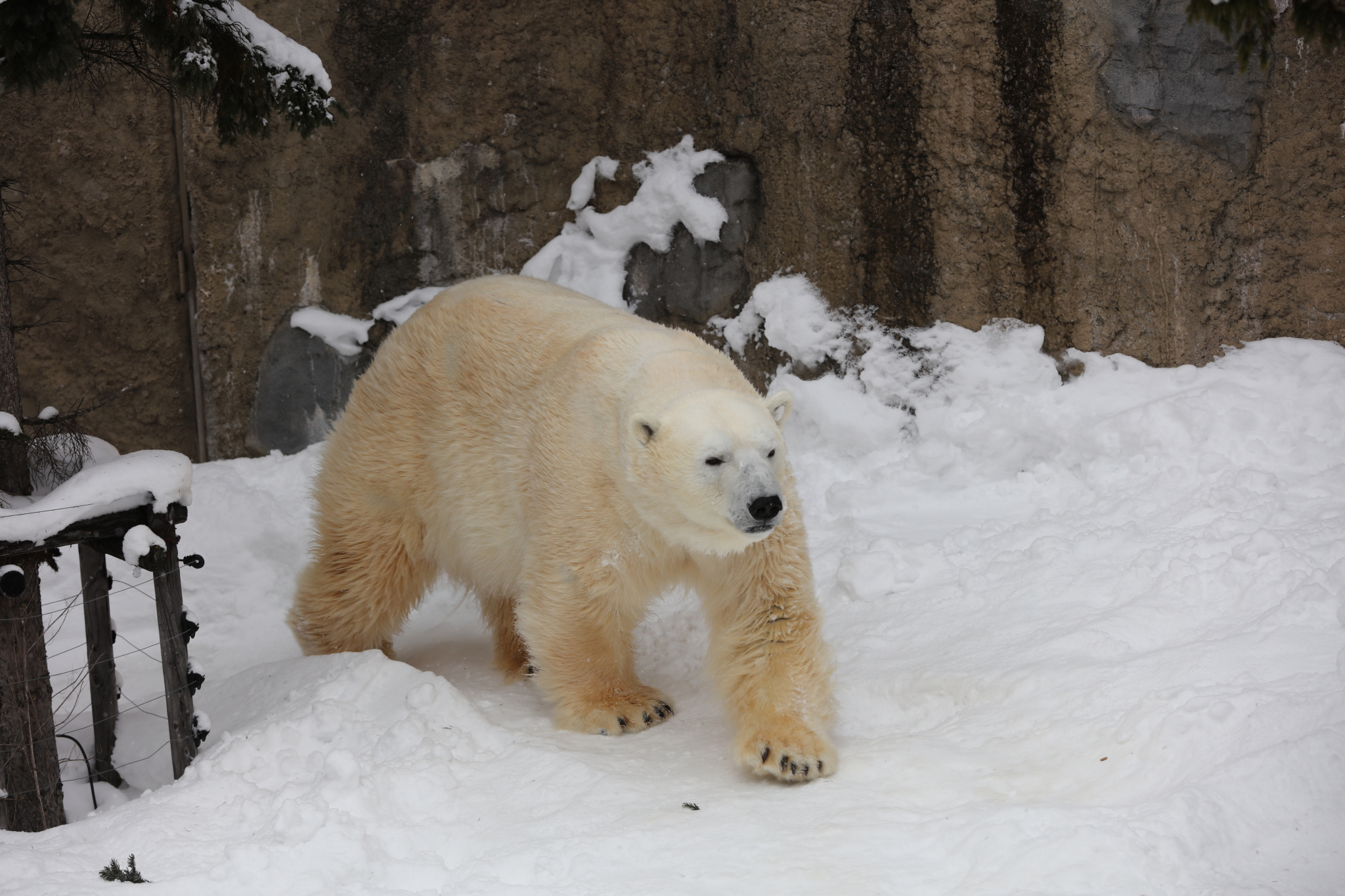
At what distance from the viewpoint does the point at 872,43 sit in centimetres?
581

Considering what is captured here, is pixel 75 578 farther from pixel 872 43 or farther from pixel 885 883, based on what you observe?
pixel 872 43

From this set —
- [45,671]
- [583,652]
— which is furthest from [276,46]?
[583,652]

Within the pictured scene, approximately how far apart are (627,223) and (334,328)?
194cm

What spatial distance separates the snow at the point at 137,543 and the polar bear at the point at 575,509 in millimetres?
987

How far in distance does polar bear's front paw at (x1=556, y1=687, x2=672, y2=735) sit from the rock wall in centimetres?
304

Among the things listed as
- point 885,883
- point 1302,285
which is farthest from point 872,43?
point 885,883

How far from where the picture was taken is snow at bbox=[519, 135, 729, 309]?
6586 mm

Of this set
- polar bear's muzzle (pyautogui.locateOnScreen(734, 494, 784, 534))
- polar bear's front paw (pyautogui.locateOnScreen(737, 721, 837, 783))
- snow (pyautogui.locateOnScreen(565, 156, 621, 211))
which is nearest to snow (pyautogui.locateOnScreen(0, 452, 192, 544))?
polar bear's muzzle (pyautogui.locateOnScreen(734, 494, 784, 534))

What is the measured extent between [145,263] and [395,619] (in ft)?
11.5

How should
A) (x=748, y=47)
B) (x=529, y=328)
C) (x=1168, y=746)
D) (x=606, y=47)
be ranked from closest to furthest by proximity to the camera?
1. (x=1168, y=746)
2. (x=529, y=328)
3. (x=748, y=47)
4. (x=606, y=47)

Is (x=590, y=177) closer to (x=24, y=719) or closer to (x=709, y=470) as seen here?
(x=709, y=470)

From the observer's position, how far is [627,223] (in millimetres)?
6742

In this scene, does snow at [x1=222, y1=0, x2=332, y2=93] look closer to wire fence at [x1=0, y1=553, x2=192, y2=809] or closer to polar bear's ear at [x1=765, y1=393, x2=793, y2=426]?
wire fence at [x1=0, y1=553, x2=192, y2=809]

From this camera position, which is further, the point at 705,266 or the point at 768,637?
Answer: the point at 705,266
